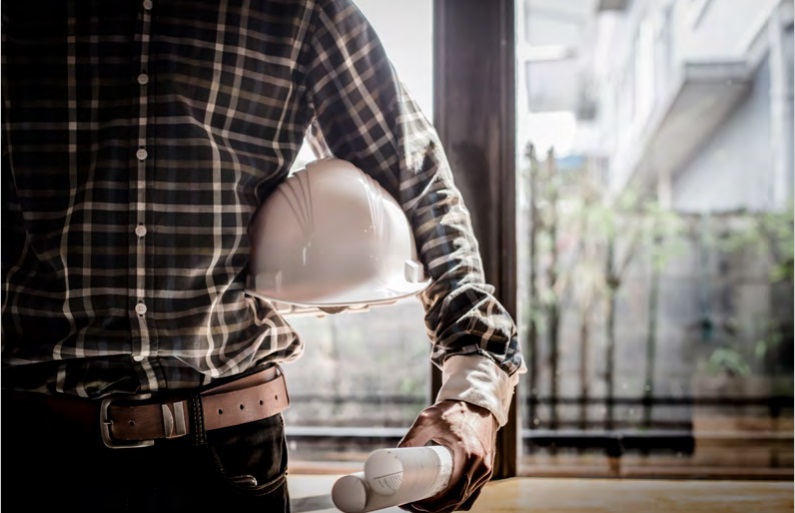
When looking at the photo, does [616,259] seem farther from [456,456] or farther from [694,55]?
[456,456]

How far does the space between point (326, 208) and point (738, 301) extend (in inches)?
111

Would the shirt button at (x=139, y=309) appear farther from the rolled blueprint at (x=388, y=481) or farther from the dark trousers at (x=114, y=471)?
the rolled blueprint at (x=388, y=481)

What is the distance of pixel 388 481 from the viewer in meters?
0.68

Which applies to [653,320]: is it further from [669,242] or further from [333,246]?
[333,246]

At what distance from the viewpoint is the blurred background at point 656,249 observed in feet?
7.09

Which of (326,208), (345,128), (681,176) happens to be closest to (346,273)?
(326,208)

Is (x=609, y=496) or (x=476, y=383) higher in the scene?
(x=476, y=383)

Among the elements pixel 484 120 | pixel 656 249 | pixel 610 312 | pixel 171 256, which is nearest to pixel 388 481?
pixel 171 256

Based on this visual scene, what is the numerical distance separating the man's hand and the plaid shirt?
8 centimetres

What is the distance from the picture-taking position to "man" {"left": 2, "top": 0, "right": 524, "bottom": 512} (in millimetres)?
835

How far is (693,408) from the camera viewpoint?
8.82 feet

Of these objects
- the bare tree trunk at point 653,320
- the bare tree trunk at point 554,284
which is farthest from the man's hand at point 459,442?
the bare tree trunk at point 653,320

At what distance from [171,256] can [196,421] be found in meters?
0.21

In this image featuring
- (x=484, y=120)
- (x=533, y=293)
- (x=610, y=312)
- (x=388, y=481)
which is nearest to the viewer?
(x=388, y=481)
